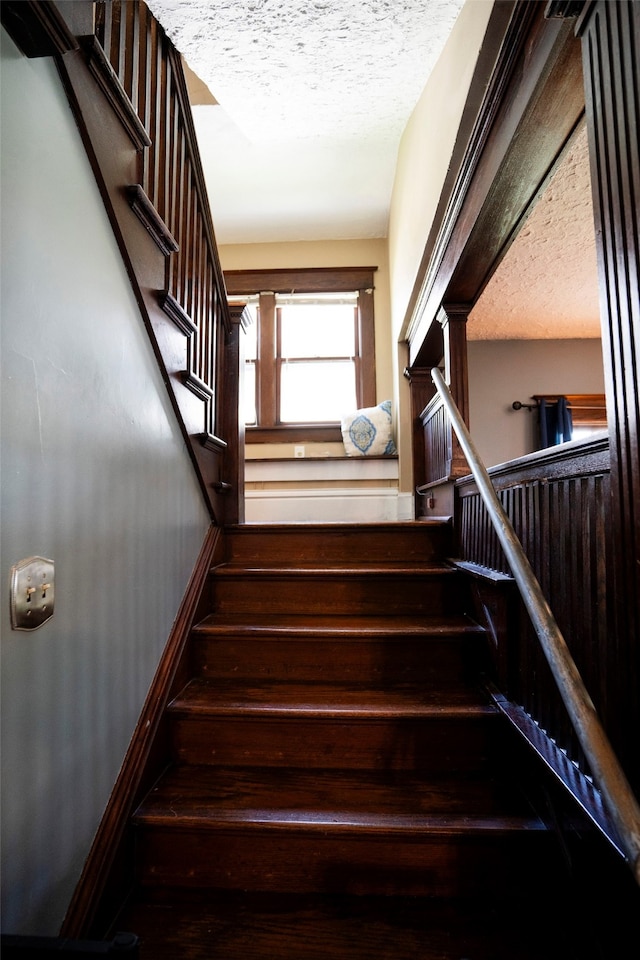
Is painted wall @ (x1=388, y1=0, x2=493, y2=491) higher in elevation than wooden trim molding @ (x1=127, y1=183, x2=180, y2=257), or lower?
higher

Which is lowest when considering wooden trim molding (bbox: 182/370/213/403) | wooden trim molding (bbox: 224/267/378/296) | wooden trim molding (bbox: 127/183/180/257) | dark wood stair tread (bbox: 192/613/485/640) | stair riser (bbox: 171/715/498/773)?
stair riser (bbox: 171/715/498/773)

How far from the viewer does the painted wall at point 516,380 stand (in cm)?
446

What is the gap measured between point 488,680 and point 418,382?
93.1 inches

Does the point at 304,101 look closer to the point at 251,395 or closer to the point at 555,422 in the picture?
the point at 251,395

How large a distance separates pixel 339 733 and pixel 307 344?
368cm

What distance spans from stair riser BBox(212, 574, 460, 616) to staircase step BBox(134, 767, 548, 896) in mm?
729

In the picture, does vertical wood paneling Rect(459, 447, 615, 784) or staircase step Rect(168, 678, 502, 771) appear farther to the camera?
staircase step Rect(168, 678, 502, 771)

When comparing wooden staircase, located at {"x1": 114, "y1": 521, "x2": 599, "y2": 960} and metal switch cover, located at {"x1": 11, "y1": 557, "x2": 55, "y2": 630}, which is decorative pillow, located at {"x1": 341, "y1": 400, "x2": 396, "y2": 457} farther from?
metal switch cover, located at {"x1": 11, "y1": 557, "x2": 55, "y2": 630}

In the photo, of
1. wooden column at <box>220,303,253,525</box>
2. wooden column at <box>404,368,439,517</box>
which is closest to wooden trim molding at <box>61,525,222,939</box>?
wooden column at <box>220,303,253,525</box>

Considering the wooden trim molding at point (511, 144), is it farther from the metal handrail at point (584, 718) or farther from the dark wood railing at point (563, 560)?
the metal handrail at point (584, 718)

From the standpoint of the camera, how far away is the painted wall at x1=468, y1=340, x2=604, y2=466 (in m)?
4.46

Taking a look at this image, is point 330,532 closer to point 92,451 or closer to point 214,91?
point 92,451

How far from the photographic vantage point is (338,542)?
229 cm

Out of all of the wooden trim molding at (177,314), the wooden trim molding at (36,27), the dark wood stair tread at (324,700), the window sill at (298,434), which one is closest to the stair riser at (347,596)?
the dark wood stair tread at (324,700)
